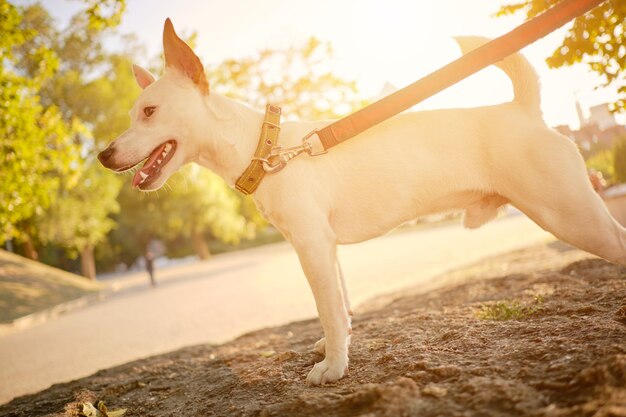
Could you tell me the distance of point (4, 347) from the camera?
1021cm

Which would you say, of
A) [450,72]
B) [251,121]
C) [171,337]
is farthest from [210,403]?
[171,337]

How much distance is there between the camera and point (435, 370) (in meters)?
2.33

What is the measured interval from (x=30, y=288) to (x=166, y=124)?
1995 centimetres

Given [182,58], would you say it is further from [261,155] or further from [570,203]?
[570,203]

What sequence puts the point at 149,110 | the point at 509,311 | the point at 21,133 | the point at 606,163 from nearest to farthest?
1. the point at 149,110
2. the point at 509,311
3. the point at 21,133
4. the point at 606,163

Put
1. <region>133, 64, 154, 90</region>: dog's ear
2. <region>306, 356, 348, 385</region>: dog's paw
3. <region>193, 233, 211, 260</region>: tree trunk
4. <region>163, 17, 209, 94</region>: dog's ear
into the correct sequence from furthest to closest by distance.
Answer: <region>193, 233, 211, 260</region>: tree trunk → <region>133, 64, 154, 90</region>: dog's ear → <region>163, 17, 209, 94</region>: dog's ear → <region>306, 356, 348, 385</region>: dog's paw

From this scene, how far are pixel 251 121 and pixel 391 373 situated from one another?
196 centimetres

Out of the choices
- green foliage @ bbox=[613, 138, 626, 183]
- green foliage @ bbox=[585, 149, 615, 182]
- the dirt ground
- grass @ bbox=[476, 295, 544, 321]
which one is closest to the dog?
the dirt ground

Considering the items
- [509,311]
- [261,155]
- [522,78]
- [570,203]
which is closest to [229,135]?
[261,155]

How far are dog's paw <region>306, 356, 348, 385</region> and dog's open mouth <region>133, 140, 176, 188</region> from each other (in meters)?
1.67

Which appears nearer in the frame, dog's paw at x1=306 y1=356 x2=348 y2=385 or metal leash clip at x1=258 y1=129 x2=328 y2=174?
dog's paw at x1=306 y1=356 x2=348 y2=385

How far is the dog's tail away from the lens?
281 cm

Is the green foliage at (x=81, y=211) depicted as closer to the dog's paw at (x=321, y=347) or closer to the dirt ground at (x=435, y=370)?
the dirt ground at (x=435, y=370)

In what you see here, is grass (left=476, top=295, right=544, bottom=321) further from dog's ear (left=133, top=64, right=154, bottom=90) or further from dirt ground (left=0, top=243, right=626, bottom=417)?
dog's ear (left=133, top=64, right=154, bottom=90)
